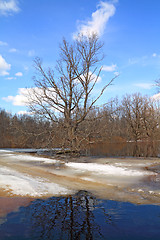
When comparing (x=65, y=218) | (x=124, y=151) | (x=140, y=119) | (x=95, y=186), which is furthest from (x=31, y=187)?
(x=140, y=119)

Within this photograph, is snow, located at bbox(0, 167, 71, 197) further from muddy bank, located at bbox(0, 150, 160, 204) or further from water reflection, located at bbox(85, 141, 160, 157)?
water reflection, located at bbox(85, 141, 160, 157)

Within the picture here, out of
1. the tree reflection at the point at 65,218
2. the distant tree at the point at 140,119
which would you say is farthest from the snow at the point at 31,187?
the distant tree at the point at 140,119

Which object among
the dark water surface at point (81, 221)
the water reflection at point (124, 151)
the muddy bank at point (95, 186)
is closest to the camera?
Result: the dark water surface at point (81, 221)

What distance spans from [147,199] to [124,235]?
2.20 meters

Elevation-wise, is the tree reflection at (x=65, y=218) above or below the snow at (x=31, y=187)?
below

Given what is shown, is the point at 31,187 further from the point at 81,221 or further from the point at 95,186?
the point at 81,221

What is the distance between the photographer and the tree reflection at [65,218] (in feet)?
12.8

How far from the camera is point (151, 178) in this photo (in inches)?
330

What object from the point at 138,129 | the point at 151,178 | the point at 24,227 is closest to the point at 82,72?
the point at 151,178

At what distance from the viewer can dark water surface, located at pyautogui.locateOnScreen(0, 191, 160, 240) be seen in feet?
12.7

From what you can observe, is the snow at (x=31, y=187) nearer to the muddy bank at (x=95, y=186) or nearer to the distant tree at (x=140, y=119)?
the muddy bank at (x=95, y=186)

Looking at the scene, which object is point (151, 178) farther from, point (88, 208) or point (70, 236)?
point (70, 236)

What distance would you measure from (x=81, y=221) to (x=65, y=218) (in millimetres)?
419

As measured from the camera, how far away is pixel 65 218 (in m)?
4.59
